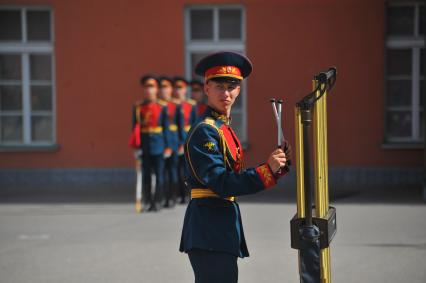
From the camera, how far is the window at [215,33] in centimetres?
1407

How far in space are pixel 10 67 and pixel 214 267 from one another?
11.4 meters

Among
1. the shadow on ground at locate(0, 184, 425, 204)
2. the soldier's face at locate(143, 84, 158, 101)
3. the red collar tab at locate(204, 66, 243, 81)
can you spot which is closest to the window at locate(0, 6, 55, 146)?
the shadow on ground at locate(0, 184, 425, 204)

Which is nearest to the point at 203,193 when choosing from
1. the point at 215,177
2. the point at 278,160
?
the point at 215,177

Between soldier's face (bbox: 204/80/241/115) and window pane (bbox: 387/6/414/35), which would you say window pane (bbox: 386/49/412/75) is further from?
soldier's face (bbox: 204/80/241/115)

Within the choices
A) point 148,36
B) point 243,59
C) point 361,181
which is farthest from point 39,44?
point 243,59

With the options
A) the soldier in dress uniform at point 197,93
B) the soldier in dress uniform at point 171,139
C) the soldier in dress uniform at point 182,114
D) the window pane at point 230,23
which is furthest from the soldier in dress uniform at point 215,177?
the window pane at point 230,23

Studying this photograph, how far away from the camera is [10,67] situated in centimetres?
1450

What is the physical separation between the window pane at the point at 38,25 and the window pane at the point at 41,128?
150 cm

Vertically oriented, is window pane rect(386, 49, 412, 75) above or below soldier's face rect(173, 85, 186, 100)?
above

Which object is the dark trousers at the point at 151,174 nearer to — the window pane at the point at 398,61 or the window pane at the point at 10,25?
the window pane at the point at 10,25

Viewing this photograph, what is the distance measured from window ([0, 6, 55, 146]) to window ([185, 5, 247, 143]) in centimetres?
257

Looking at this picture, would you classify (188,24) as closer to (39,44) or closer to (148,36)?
(148,36)

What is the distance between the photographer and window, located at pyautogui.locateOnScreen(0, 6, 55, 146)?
1435cm

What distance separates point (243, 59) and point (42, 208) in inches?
318
